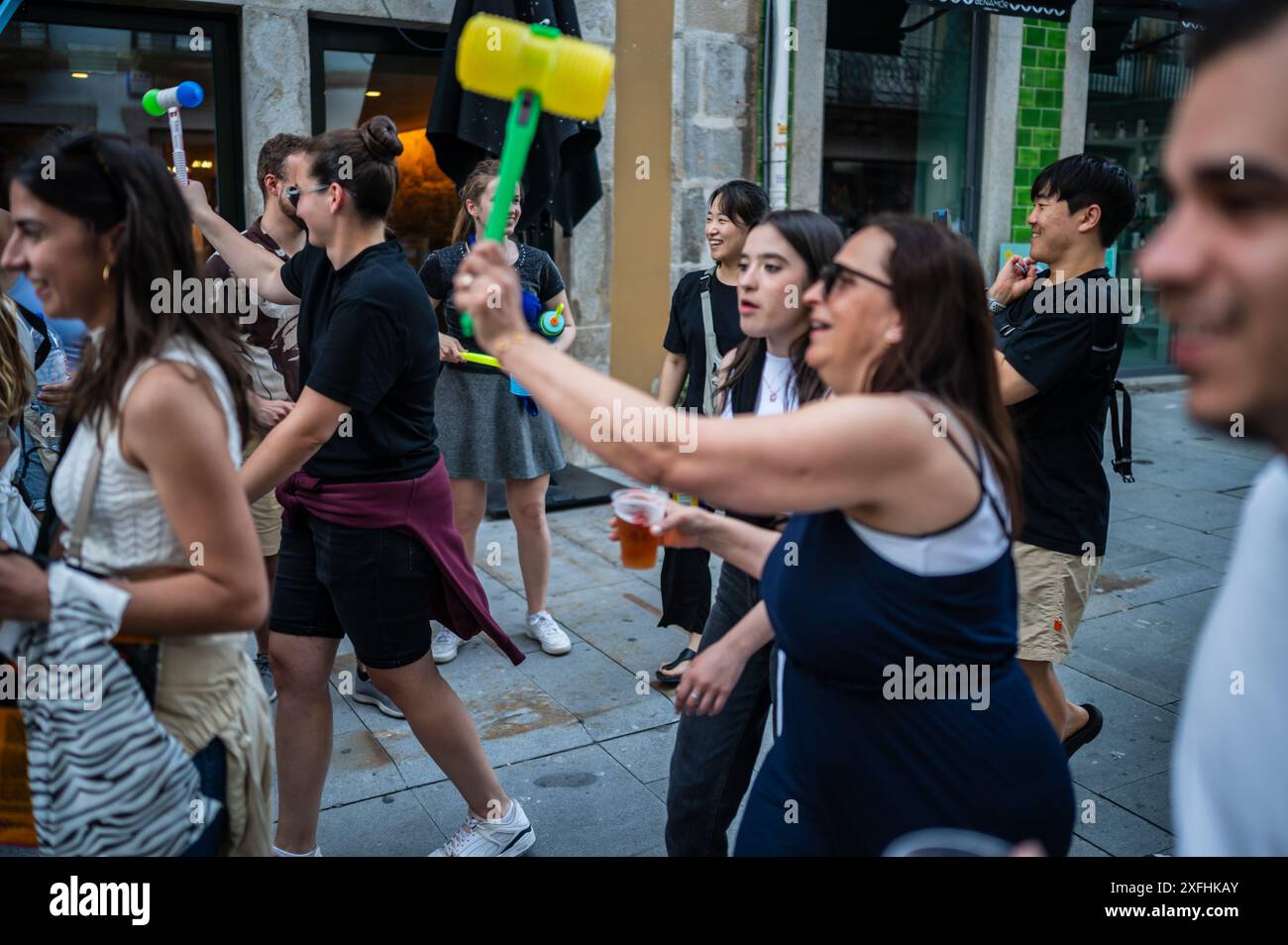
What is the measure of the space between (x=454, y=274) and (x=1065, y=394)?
107 inches

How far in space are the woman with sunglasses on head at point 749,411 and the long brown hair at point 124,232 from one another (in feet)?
4.63

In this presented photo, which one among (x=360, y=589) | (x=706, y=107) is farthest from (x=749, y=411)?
(x=706, y=107)

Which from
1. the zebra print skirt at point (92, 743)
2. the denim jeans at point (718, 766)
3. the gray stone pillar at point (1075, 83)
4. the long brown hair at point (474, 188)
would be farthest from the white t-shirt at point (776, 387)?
the gray stone pillar at point (1075, 83)

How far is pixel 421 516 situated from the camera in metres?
3.15

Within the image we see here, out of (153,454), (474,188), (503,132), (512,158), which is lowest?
(153,454)

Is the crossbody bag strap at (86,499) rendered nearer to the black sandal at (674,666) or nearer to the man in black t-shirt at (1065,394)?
the man in black t-shirt at (1065,394)

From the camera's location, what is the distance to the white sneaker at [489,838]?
3238 mm

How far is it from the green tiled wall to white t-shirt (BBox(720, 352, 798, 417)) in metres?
7.97

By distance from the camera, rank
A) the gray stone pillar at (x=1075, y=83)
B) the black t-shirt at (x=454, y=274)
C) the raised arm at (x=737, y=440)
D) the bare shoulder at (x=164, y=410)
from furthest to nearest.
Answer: the gray stone pillar at (x=1075, y=83) → the black t-shirt at (x=454, y=274) → the bare shoulder at (x=164, y=410) → the raised arm at (x=737, y=440)

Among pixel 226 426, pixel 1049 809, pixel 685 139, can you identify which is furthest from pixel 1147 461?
pixel 226 426

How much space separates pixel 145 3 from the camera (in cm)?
630

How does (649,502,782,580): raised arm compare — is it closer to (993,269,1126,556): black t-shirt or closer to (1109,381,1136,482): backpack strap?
(993,269,1126,556): black t-shirt

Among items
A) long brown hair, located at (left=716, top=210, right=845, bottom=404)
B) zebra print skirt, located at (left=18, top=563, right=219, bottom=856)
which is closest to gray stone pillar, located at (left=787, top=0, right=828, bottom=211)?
long brown hair, located at (left=716, top=210, right=845, bottom=404)

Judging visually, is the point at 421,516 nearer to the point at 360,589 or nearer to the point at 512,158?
the point at 360,589
